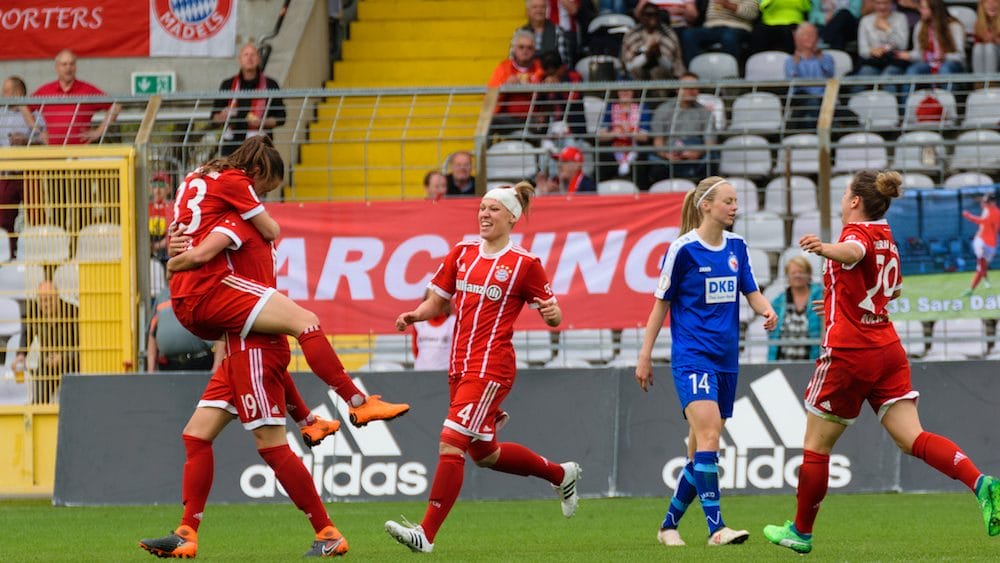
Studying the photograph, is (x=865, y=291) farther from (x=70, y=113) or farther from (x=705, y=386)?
(x=70, y=113)

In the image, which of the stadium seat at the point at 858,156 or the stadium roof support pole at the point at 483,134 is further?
the stadium seat at the point at 858,156

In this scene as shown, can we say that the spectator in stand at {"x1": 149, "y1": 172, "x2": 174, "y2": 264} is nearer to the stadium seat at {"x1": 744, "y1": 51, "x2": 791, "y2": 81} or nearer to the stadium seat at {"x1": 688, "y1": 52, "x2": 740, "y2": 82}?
the stadium seat at {"x1": 688, "y1": 52, "x2": 740, "y2": 82}

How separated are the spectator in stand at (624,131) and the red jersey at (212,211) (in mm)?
6792

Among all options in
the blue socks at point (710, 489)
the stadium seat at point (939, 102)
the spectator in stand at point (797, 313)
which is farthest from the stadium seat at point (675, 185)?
the blue socks at point (710, 489)

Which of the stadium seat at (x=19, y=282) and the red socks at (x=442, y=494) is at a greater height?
the stadium seat at (x=19, y=282)

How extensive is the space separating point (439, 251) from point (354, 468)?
80.2 inches

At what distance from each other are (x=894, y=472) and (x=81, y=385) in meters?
6.59

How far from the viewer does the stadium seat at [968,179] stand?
47.1 ft

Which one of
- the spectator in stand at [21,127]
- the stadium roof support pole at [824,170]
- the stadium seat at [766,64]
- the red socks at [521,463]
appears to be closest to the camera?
the red socks at [521,463]

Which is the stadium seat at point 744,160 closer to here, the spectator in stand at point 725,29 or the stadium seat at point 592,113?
the stadium seat at point 592,113

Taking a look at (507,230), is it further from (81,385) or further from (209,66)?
(209,66)

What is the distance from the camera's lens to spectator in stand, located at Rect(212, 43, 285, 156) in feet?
49.0

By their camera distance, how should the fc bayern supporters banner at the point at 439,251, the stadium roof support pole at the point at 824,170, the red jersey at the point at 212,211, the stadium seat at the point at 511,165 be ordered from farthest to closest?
the stadium seat at the point at 511,165, the fc bayern supporters banner at the point at 439,251, the stadium roof support pole at the point at 824,170, the red jersey at the point at 212,211

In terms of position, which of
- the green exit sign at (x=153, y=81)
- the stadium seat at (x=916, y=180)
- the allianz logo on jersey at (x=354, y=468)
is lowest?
the allianz logo on jersey at (x=354, y=468)
